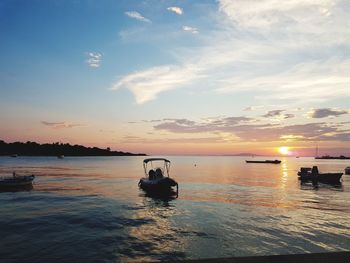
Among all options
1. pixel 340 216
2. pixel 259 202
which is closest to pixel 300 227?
pixel 340 216

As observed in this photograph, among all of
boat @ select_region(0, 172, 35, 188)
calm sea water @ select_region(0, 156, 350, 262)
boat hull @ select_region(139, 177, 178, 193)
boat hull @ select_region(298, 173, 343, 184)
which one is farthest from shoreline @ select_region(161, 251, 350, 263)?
boat hull @ select_region(298, 173, 343, 184)

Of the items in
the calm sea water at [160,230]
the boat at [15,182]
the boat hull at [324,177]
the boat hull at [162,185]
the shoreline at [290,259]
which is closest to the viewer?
the shoreline at [290,259]

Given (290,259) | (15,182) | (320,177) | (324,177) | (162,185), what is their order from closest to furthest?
(290,259)
(162,185)
(15,182)
(324,177)
(320,177)

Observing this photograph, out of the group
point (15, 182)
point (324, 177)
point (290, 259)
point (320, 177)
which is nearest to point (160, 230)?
point (290, 259)

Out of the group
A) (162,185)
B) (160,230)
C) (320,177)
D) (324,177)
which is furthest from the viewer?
(320,177)

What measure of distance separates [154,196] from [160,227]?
24.4 metres

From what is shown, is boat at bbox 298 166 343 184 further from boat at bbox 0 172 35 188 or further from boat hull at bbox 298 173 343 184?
boat at bbox 0 172 35 188

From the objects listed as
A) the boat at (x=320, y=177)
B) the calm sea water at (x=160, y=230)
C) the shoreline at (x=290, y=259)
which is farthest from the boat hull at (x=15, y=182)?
the boat at (x=320, y=177)

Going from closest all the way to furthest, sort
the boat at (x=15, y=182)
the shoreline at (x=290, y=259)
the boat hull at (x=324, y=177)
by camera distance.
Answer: the shoreline at (x=290, y=259) → the boat at (x=15, y=182) → the boat hull at (x=324, y=177)

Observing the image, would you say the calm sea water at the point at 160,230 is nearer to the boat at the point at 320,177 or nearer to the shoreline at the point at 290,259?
the shoreline at the point at 290,259

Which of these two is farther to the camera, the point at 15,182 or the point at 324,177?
the point at 324,177

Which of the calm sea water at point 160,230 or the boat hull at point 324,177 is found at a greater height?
the boat hull at point 324,177

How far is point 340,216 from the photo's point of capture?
33.8m

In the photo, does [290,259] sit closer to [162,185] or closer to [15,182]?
[162,185]
